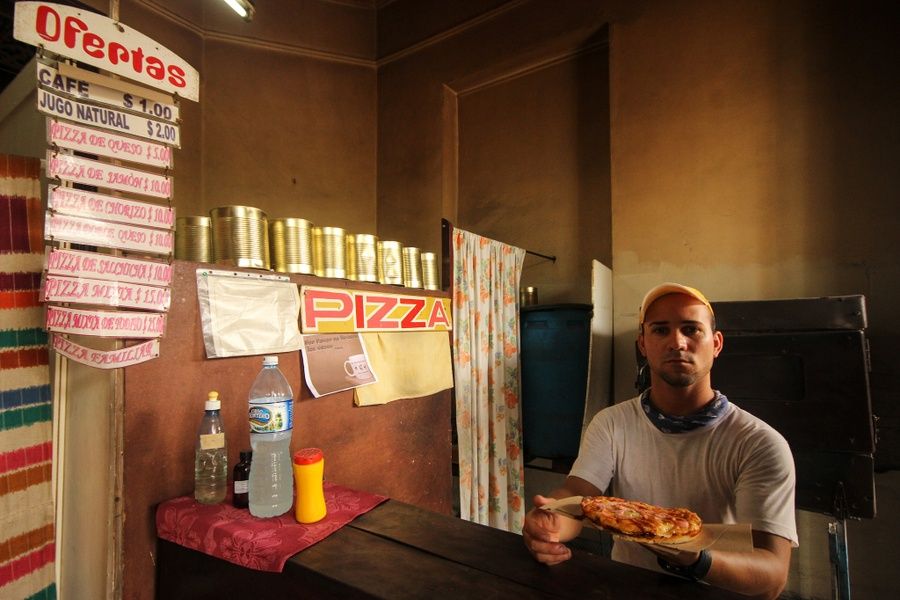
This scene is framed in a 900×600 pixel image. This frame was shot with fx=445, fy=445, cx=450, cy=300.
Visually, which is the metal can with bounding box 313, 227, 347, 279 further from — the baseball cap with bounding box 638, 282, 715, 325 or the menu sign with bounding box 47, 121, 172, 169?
the baseball cap with bounding box 638, 282, 715, 325

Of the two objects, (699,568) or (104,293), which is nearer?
(699,568)

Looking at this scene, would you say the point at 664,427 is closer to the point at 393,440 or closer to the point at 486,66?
the point at 393,440

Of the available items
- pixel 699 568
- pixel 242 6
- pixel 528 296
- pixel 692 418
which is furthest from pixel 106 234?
pixel 528 296

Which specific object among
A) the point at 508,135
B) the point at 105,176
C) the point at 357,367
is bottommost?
the point at 357,367

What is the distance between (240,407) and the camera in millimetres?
1688

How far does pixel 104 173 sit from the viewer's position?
50.1 inches

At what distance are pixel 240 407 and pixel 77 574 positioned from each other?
66cm

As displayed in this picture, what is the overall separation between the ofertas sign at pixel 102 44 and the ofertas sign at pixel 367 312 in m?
0.87

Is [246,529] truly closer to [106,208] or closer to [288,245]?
[106,208]

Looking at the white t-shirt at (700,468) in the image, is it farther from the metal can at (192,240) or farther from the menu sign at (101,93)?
the menu sign at (101,93)

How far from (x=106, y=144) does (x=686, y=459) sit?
200 centimetres

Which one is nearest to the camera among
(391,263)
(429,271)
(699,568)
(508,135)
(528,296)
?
(699,568)

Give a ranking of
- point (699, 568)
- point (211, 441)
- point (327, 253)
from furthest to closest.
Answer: point (327, 253), point (211, 441), point (699, 568)

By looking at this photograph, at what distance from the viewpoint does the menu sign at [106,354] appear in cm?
123
